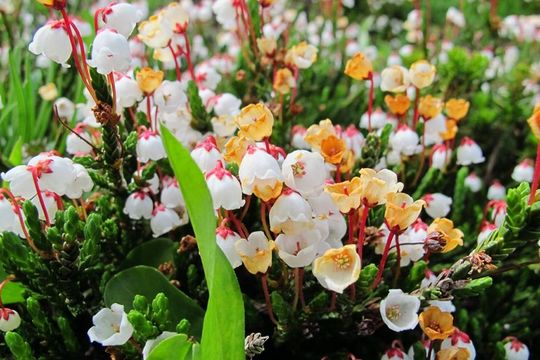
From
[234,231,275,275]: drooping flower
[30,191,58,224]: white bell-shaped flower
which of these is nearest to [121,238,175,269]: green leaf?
[30,191,58,224]: white bell-shaped flower

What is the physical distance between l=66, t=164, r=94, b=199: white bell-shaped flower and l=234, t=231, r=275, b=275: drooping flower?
0.24 metres

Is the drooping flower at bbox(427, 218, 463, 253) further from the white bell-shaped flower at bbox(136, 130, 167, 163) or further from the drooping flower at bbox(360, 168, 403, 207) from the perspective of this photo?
the white bell-shaped flower at bbox(136, 130, 167, 163)

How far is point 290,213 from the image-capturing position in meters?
0.73

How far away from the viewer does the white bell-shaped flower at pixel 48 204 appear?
33.4 inches

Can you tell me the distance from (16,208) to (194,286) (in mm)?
282

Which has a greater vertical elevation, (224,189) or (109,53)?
(109,53)

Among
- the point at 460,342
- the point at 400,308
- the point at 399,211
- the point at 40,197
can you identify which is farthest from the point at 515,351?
the point at 40,197

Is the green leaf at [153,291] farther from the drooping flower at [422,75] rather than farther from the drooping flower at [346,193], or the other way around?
the drooping flower at [422,75]

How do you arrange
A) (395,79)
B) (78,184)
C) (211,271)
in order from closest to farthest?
(211,271), (78,184), (395,79)

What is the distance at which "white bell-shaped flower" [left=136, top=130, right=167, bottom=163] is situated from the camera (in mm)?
904

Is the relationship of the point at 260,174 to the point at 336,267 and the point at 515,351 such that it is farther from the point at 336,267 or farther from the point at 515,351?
the point at 515,351

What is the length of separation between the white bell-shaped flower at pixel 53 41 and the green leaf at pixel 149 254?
0.32 metres

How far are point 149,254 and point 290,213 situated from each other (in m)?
0.34

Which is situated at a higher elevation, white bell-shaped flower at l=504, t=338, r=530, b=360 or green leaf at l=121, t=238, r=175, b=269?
green leaf at l=121, t=238, r=175, b=269
